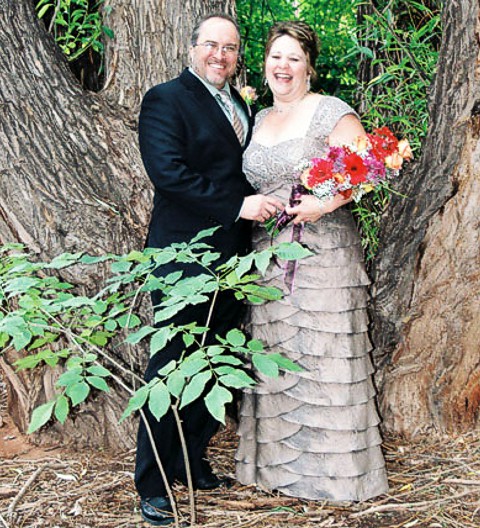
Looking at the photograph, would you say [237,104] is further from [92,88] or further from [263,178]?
[92,88]

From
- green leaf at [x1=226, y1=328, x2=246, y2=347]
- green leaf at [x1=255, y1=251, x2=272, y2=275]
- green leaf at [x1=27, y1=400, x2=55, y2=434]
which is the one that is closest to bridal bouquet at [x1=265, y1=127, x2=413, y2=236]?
green leaf at [x1=255, y1=251, x2=272, y2=275]

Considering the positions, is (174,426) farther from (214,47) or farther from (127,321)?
(214,47)

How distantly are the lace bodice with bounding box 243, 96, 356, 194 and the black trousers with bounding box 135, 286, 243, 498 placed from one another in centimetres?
51

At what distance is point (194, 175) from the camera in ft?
9.16

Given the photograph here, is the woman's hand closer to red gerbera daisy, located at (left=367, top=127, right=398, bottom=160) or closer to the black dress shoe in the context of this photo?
red gerbera daisy, located at (left=367, top=127, right=398, bottom=160)

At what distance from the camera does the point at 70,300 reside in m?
2.34

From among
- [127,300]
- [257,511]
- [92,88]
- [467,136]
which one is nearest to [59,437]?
[127,300]

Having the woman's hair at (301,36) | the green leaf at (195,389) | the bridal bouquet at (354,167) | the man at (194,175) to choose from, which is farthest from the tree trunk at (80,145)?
the green leaf at (195,389)

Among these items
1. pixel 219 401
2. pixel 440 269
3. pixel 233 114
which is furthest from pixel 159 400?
pixel 440 269

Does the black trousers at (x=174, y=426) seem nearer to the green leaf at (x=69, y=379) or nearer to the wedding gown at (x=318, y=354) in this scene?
the wedding gown at (x=318, y=354)

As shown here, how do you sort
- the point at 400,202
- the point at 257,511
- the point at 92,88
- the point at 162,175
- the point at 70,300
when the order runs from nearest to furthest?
the point at 70,300
the point at 162,175
the point at 257,511
the point at 400,202
the point at 92,88

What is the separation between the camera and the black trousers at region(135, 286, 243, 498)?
2896 mm

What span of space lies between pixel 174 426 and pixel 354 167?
1.22m

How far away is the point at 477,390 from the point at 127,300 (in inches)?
64.4
